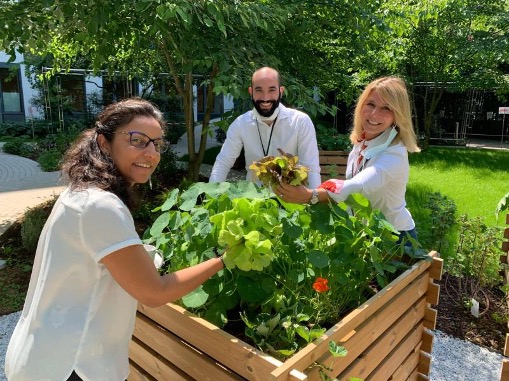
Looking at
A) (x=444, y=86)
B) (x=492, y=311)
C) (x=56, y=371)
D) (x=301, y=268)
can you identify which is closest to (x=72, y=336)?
(x=56, y=371)

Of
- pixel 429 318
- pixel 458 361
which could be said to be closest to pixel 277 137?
pixel 429 318

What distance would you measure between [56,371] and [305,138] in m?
2.01

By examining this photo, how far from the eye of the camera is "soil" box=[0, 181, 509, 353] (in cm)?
314

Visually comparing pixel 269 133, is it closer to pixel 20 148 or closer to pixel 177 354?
pixel 177 354

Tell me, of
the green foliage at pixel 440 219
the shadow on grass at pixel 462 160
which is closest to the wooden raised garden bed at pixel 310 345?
the green foliage at pixel 440 219

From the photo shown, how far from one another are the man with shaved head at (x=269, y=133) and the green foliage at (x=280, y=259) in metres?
1.03

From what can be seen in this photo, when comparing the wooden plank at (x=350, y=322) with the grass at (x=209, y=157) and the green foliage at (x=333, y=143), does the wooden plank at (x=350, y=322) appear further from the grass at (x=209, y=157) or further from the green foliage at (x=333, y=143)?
the grass at (x=209, y=157)

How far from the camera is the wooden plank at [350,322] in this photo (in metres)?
1.10

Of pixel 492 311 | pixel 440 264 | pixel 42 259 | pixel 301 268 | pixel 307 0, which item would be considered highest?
pixel 307 0

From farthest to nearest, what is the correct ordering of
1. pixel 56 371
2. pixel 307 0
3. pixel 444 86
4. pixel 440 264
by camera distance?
pixel 444 86 → pixel 307 0 → pixel 440 264 → pixel 56 371

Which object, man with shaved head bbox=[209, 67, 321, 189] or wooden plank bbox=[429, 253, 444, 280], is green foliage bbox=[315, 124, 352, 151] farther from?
wooden plank bbox=[429, 253, 444, 280]

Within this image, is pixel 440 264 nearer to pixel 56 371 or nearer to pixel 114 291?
pixel 114 291

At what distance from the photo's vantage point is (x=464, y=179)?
8336mm

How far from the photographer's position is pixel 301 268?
5.04 feet
